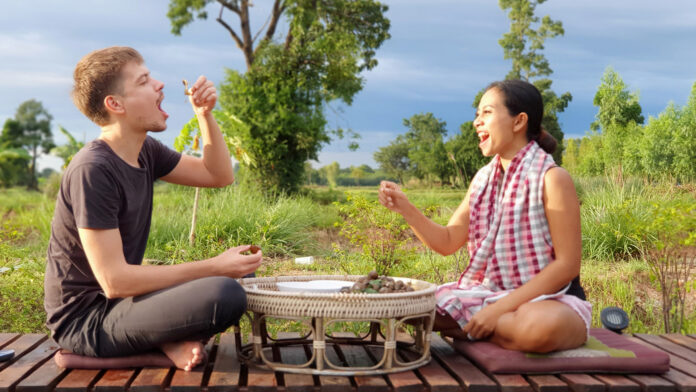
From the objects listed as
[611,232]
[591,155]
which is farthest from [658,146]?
[611,232]

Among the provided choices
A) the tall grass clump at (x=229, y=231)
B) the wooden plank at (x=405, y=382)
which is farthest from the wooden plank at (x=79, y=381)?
the tall grass clump at (x=229, y=231)

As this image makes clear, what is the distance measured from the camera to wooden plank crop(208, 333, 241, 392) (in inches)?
87.9

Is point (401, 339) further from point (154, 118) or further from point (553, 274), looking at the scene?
point (154, 118)

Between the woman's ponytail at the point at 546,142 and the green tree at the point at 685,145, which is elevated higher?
the green tree at the point at 685,145

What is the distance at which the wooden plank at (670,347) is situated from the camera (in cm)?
300

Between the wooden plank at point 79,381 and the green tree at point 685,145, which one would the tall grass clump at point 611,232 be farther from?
the green tree at point 685,145

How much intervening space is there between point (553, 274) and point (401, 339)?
897mm

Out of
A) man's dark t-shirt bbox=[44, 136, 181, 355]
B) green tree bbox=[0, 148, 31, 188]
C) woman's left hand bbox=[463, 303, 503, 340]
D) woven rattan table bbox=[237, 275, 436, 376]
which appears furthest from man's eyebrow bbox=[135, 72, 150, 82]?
green tree bbox=[0, 148, 31, 188]

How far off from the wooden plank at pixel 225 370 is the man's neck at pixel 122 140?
910 mm

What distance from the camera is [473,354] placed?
8.59 feet

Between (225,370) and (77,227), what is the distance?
809 mm

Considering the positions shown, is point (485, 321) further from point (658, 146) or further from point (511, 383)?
point (658, 146)

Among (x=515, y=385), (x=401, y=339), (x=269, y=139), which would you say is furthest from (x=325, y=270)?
(x=269, y=139)

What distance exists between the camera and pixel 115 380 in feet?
7.50
